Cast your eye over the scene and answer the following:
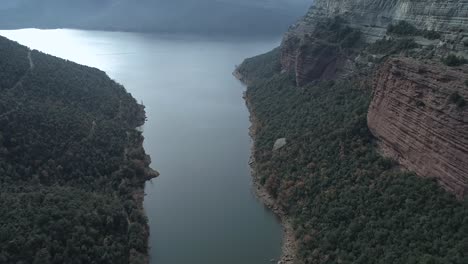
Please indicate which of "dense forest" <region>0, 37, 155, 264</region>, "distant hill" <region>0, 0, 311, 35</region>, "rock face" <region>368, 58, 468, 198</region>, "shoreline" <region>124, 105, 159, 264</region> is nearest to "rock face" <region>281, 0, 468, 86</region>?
"rock face" <region>368, 58, 468, 198</region>

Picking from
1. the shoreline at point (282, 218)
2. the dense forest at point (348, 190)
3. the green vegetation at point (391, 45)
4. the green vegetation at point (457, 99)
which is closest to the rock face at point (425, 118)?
the green vegetation at point (457, 99)

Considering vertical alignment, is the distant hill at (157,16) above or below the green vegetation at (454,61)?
below

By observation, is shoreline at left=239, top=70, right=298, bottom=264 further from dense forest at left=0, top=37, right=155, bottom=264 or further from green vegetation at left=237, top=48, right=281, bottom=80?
green vegetation at left=237, top=48, right=281, bottom=80

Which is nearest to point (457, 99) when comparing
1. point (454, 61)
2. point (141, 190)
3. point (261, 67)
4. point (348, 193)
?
point (454, 61)

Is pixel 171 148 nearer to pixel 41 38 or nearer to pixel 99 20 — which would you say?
pixel 41 38

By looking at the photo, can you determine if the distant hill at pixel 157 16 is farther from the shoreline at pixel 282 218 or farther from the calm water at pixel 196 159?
the shoreline at pixel 282 218

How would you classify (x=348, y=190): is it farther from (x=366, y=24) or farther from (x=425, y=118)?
(x=366, y=24)
